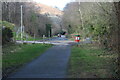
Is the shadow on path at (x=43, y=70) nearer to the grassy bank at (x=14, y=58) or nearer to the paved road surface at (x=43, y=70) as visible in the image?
the paved road surface at (x=43, y=70)

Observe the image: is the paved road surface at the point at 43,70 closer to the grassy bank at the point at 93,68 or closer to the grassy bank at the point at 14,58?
the grassy bank at the point at 93,68

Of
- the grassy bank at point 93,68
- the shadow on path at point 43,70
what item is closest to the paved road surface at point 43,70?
the shadow on path at point 43,70

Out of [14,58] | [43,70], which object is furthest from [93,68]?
[14,58]

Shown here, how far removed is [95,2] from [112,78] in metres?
11.7

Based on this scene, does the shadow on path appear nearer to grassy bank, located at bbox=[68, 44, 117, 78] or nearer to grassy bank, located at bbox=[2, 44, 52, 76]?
grassy bank, located at bbox=[68, 44, 117, 78]

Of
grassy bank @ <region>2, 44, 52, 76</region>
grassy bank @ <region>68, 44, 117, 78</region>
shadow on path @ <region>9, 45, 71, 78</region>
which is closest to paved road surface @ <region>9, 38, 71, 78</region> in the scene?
shadow on path @ <region>9, 45, 71, 78</region>

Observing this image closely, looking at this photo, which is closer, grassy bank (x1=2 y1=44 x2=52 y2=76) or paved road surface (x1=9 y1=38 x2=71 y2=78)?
paved road surface (x1=9 y1=38 x2=71 y2=78)

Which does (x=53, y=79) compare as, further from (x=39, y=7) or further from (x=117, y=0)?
(x=39, y=7)

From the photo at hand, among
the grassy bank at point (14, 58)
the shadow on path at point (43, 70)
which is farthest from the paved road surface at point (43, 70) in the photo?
the grassy bank at point (14, 58)

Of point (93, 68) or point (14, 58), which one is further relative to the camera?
point (14, 58)

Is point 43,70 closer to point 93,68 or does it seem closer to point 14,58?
point 93,68

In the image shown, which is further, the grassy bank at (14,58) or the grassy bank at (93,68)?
the grassy bank at (14,58)

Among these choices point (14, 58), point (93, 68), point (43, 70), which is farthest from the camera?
point (14, 58)

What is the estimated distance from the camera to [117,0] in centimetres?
747
